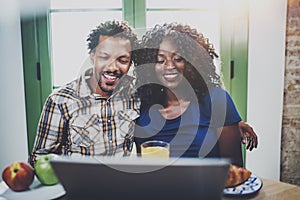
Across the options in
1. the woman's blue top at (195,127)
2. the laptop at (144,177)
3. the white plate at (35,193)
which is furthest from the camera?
the woman's blue top at (195,127)

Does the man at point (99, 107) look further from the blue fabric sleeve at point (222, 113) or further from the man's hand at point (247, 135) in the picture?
the man's hand at point (247, 135)

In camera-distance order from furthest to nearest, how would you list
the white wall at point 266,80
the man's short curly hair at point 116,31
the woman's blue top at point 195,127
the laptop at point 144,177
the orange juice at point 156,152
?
the white wall at point 266,80 < the man's short curly hair at point 116,31 < the woman's blue top at point 195,127 < the orange juice at point 156,152 < the laptop at point 144,177

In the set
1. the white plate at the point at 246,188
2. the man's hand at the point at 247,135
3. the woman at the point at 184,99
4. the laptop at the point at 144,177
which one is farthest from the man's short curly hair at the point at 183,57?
the laptop at the point at 144,177

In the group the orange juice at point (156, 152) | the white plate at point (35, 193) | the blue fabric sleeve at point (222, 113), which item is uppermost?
the blue fabric sleeve at point (222, 113)

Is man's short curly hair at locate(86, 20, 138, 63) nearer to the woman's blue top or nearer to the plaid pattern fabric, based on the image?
the plaid pattern fabric

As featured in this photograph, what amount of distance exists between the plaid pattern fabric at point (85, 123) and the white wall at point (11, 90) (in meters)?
0.35

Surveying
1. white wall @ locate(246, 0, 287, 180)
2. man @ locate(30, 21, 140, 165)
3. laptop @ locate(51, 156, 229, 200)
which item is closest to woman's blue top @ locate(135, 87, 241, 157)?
man @ locate(30, 21, 140, 165)

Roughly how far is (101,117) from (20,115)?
54cm

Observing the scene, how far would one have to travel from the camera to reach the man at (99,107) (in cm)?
186

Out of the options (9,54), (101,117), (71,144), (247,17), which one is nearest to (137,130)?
(101,117)

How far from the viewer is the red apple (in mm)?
1272

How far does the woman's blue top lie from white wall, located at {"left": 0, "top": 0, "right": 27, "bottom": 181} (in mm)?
716

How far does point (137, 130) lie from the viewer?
192 cm

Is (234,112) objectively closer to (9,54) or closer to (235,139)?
(235,139)
